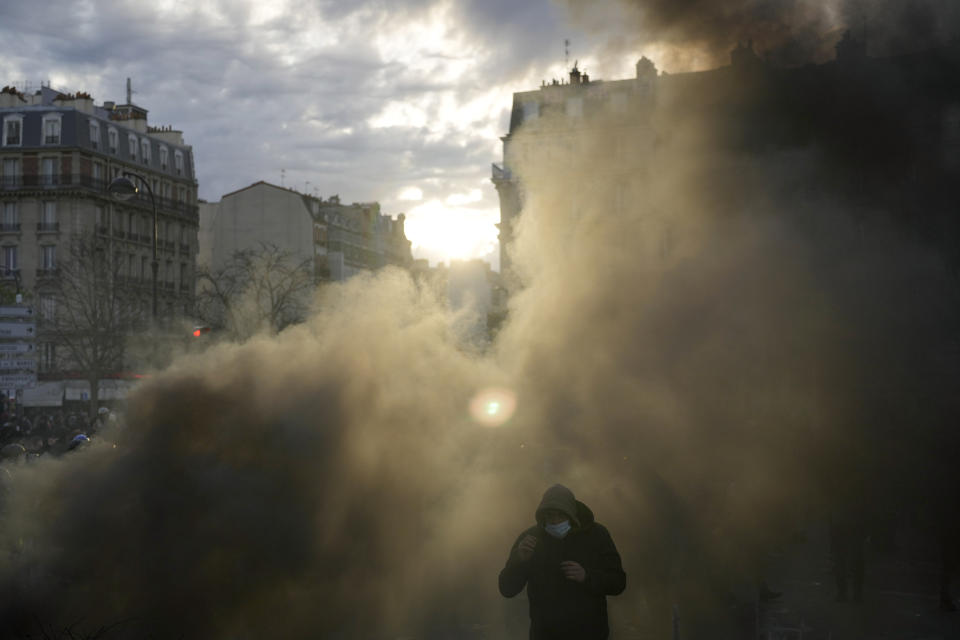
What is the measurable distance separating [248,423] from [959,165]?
47.2 feet

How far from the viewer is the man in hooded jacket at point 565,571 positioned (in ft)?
18.4

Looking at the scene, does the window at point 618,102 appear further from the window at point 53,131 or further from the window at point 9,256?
the window at point 9,256

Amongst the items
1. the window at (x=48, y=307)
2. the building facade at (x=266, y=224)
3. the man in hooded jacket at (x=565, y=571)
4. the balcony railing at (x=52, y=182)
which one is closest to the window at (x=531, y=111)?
the man in hooded jacket at (x=565, y=571)

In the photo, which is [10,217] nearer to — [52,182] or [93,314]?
[52,182]

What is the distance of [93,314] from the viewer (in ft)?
123

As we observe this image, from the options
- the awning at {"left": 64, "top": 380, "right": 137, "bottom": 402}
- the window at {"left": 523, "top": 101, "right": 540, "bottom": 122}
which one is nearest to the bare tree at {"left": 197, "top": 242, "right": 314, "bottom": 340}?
the awning at {"left": 64, "top": 380, "right": 137, "bottom": 402}

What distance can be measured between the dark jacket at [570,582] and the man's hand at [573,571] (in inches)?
2.5

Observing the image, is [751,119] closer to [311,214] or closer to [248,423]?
[248,423]

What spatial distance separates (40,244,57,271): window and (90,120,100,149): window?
5898 millimetres

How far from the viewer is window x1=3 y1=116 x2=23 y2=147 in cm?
4866

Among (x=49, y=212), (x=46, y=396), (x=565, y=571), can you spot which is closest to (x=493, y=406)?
(x=565, y=571)

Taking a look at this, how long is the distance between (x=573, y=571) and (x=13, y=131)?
168 feet

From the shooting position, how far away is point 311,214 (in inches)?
2594

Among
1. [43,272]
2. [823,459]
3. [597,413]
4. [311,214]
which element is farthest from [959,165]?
[311,214]
